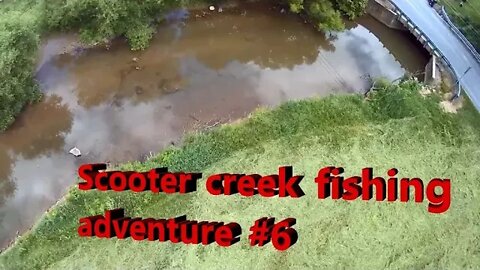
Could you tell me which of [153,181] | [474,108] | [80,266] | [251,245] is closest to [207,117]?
[153,181]

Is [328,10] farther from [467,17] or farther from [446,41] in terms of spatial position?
[467,17]

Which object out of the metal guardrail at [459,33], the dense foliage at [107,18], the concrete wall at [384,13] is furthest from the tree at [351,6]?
the dense foliage at [107,18]

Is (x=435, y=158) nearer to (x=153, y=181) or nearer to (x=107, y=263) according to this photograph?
(x=153, y=181)

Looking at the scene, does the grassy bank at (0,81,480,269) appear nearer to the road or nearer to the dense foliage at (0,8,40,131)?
the road
